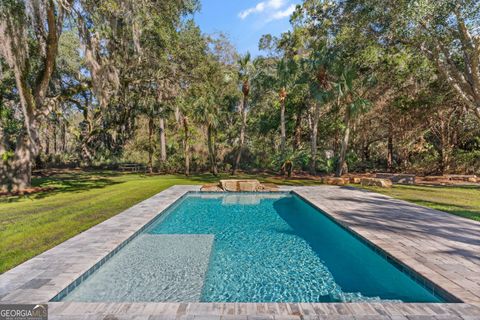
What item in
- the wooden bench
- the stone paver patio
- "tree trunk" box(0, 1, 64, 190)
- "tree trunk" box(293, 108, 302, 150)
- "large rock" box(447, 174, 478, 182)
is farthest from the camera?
the wooden bench

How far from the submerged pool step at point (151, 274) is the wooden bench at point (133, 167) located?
67.1ft

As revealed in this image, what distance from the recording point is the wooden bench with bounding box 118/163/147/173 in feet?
82.8

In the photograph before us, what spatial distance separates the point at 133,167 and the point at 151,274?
22.4 m

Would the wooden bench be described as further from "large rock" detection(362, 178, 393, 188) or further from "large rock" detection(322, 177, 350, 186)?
"large rock" detection(362, 178, 393, 188)

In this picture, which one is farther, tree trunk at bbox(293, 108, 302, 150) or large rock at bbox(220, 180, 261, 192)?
tree trunk at bbox(293, 108, 302, 150)

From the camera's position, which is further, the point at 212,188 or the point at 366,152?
the point at 366,152

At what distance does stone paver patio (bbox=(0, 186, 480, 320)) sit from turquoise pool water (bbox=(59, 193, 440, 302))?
0.26 m

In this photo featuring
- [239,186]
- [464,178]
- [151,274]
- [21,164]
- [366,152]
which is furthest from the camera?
[366,152]

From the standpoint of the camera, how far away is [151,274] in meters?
4.59

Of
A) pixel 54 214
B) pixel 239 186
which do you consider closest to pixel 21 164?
pixel 54 214

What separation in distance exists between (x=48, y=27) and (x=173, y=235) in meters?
10.2

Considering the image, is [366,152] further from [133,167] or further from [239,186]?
[133,167]

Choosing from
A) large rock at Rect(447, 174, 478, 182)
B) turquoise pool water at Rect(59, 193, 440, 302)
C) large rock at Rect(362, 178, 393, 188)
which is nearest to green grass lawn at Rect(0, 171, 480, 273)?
turquoise pool water at Rect(59, 193, 440, 302)

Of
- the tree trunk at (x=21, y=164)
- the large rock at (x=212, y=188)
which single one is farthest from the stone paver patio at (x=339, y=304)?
the tree trunk at (x=21, y=164)
